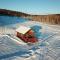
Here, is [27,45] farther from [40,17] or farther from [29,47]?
[40,17]

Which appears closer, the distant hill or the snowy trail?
the snowy trail

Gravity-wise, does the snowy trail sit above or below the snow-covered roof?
below

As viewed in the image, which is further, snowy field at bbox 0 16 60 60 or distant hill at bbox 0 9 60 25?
distant hill at bbox 0 9 60 25

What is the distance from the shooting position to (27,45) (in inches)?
48.9

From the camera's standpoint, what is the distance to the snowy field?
118 centimetres

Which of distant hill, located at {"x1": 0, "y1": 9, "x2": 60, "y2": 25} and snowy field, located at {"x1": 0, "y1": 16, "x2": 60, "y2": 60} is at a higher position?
distant hill, located at {"x1": 0, "y1": 9, "x2": 60, "y2": 25}

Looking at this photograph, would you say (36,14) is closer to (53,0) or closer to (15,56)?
(53,0)

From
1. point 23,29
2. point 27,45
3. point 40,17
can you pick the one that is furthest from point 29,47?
point 40,17

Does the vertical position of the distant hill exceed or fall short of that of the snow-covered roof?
it exceeds it

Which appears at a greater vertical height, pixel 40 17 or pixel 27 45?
pixel 40 17

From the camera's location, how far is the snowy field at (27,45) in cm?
118

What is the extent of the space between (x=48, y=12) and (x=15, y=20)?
315 millimetres

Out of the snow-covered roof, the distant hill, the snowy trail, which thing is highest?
the distant hill

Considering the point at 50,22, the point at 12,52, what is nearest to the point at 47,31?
the point at 50,22
